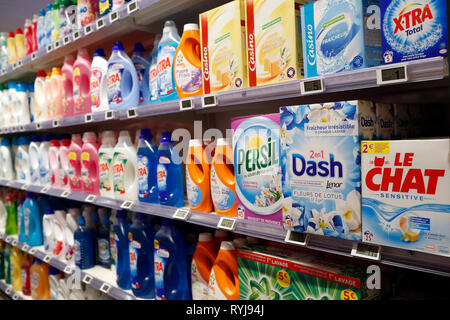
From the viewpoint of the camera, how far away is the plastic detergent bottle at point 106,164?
215 centimetres

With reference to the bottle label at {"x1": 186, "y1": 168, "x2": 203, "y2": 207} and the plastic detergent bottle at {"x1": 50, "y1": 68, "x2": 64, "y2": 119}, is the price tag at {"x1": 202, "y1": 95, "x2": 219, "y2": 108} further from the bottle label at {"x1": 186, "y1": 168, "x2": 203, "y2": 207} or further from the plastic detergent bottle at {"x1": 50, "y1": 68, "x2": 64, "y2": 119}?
the plastic detergent bottle at {"x1": 50, "y1": 68, "x2": 64, "y2": 119}

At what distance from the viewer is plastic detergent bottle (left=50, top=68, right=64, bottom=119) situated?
8.51 ft

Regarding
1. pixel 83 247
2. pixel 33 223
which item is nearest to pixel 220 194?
pixel 83 247

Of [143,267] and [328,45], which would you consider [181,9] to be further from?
[143,267]

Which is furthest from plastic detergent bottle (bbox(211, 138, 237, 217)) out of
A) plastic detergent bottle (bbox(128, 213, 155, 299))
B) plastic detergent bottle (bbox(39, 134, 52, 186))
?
plastic detergent bottle (bbox(39, 134, 52, 186))

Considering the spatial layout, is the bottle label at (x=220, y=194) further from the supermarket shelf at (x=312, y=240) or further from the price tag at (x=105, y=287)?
the price tag at (x=105, y=287)

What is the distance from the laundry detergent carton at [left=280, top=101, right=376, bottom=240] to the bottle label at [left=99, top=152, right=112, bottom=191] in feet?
4.12

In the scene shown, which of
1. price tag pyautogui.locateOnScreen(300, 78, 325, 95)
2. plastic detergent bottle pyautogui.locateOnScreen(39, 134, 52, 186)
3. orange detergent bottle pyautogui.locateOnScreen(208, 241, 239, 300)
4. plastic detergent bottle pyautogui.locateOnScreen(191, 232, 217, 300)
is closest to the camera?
price tag pyautogui.locateOnScreen(300, 78, 325, 95)

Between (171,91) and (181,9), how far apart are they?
1.38ft

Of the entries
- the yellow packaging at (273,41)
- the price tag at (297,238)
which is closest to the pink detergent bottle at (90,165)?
the yellow packaging at (273,41)

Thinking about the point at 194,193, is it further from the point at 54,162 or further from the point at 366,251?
the point at 54,162

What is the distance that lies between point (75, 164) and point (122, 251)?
2.25 ft

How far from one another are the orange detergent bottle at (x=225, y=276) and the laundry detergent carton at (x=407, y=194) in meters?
0.66
